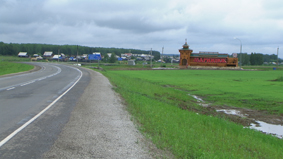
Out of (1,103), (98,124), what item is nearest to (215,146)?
(98,124)

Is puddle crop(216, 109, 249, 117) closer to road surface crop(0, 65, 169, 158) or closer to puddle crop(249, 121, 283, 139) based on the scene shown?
puddle crop(249, 121, 283, 139)

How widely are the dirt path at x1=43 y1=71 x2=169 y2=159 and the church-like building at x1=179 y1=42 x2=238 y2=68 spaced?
243ft

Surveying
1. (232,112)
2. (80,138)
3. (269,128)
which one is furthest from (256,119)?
(80,138)

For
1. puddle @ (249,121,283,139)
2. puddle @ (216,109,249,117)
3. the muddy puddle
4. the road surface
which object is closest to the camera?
the road surface

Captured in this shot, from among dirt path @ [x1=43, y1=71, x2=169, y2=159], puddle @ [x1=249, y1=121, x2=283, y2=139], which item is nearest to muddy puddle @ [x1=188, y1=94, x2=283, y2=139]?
puddle @ [x1=249, y1=121, x2=283, y2=139]

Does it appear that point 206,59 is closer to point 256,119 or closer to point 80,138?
point 256,119

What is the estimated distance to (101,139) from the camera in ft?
22.9

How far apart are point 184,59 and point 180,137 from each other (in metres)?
77.6

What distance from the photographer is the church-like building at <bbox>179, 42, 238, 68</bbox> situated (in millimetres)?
82000

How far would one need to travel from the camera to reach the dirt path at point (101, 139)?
5912 millimetres

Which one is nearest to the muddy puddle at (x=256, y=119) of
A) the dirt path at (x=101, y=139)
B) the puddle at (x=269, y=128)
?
the puddle at (x=269, y=128)

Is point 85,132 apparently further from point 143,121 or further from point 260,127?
point 260,127

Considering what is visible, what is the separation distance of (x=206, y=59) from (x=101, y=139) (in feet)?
258

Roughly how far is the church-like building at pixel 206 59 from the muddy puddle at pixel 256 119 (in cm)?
6557
